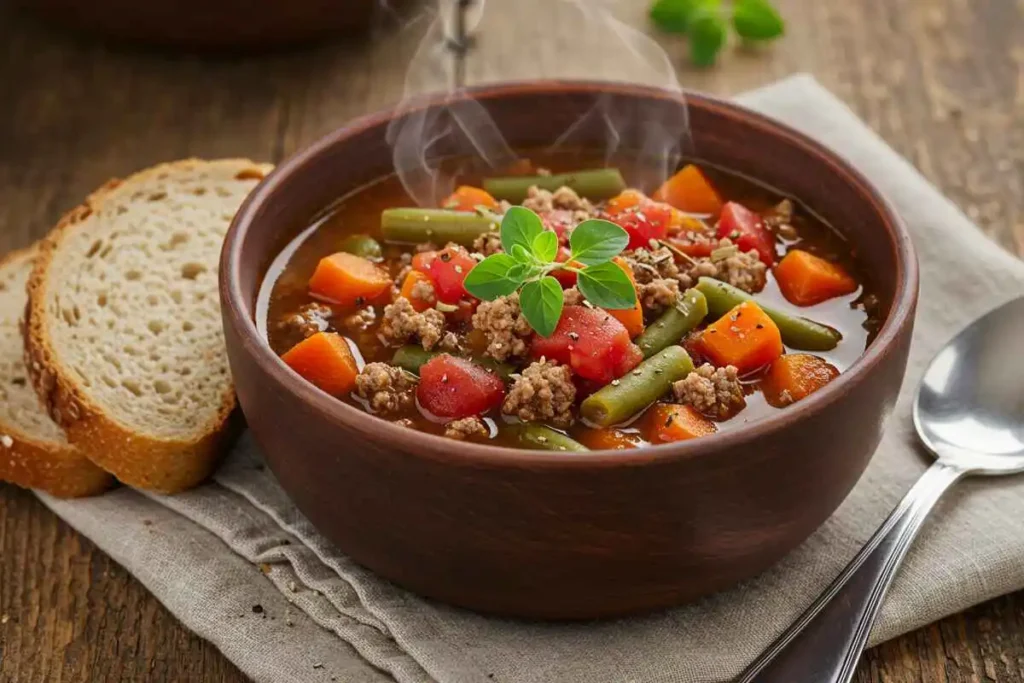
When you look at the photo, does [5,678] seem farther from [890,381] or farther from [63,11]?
[63,11]

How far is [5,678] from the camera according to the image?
10.9 ft

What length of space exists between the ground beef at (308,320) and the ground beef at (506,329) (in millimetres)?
538

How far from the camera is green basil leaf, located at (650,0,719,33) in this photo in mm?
5871

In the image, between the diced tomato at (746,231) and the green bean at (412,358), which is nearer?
the green bean at (412,358)

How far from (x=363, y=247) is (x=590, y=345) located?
932 millimetres

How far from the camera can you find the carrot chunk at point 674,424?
3131 mm

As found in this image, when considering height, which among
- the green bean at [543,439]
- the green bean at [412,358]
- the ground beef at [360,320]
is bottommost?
the green bean at [543,439]

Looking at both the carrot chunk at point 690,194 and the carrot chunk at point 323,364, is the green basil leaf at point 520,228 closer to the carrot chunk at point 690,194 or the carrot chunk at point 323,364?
the carrot chunk at point 323,364

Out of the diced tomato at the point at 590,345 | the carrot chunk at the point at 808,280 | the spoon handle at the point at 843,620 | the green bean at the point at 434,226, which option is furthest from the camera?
the green bean at the point at 434,226

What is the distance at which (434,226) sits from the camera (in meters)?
3.80

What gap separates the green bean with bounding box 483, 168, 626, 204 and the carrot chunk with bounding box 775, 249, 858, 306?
606 mm

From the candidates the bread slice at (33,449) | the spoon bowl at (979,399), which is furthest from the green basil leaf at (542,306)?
the bread slice at (33,449)

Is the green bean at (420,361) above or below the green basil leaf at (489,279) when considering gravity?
below

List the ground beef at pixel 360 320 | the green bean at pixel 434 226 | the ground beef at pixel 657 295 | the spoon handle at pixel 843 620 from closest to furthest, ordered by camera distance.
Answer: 1. the spoon handle at pixel 843 620
2. the ground beef at pixel 657 295
3. the ground beef at pixel 360 320
4. the green bean at pixel 434 226
